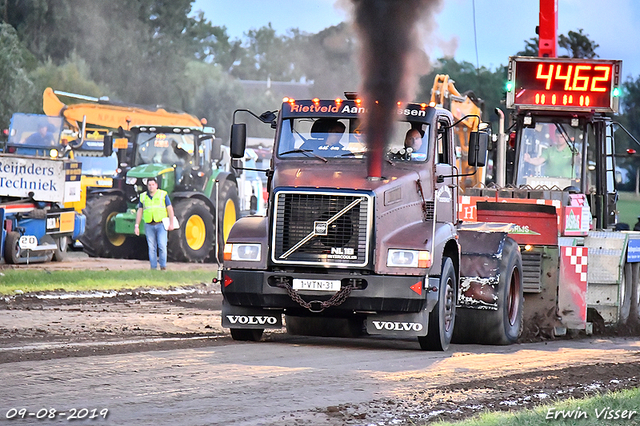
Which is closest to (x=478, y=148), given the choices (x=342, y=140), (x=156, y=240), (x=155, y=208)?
(x=342, y=140)

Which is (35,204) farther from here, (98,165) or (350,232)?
(350,232)

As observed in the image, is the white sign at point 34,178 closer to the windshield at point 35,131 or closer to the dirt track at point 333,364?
the windshield at point 35,131

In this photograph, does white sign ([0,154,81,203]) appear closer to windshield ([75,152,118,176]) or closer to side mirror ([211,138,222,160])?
side mirror ([211,138,222,160])

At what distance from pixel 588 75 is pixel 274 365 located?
9.28m

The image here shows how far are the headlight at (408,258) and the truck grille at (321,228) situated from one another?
0.84ft

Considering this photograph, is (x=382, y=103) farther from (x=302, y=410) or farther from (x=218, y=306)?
(x=218, y=306)

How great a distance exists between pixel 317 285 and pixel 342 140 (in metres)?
1.76

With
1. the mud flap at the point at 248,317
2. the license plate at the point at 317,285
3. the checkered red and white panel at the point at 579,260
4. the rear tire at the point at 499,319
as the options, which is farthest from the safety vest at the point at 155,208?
the license plate at the point at 317,285

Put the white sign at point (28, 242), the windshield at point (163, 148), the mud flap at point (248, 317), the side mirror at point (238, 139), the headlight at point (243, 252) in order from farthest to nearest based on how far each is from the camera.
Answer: the windshield at point (163, 148), the white sign at point (28, 242), the side mirror at point (238, 139), the mud flap at point (248, 317), the headlight at point (243, 252)

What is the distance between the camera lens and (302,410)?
7.75 metres

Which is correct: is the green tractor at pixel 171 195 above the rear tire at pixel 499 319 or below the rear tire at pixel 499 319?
above

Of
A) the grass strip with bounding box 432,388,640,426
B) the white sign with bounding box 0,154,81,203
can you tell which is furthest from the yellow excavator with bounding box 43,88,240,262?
the grass strip with bounding box 432,388,640,426

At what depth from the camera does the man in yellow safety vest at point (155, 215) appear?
22141mm

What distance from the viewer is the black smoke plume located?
11383 millimetres
